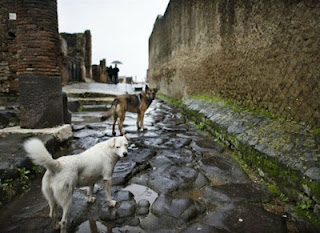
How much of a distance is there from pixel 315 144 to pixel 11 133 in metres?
4.53

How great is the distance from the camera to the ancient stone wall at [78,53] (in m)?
17.8

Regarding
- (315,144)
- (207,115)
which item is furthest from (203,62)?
(315,144)

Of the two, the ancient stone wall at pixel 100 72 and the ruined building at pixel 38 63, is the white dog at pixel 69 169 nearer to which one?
the ruined building at pixel 38 63

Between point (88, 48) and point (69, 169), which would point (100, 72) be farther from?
point (69, 169)

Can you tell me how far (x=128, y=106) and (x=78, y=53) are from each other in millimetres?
17829

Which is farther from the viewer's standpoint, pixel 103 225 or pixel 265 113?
pixel 265 113

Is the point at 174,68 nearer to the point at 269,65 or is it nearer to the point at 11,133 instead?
the point at 269,65

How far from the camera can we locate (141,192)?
271 cm

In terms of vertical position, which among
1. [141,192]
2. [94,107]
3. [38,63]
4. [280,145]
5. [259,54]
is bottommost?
[94,107]

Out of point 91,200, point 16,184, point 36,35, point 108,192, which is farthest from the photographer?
point 36,35

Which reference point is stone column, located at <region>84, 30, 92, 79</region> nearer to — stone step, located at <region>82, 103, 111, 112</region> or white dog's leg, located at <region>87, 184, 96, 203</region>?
stone step, located at <region>82, 103, 111, 112</region>

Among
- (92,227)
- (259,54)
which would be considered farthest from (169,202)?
(259,54)

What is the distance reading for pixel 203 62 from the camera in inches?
304

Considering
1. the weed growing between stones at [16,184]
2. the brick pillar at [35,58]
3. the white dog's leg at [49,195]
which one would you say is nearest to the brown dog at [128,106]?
the brick pillar at [35,58]
